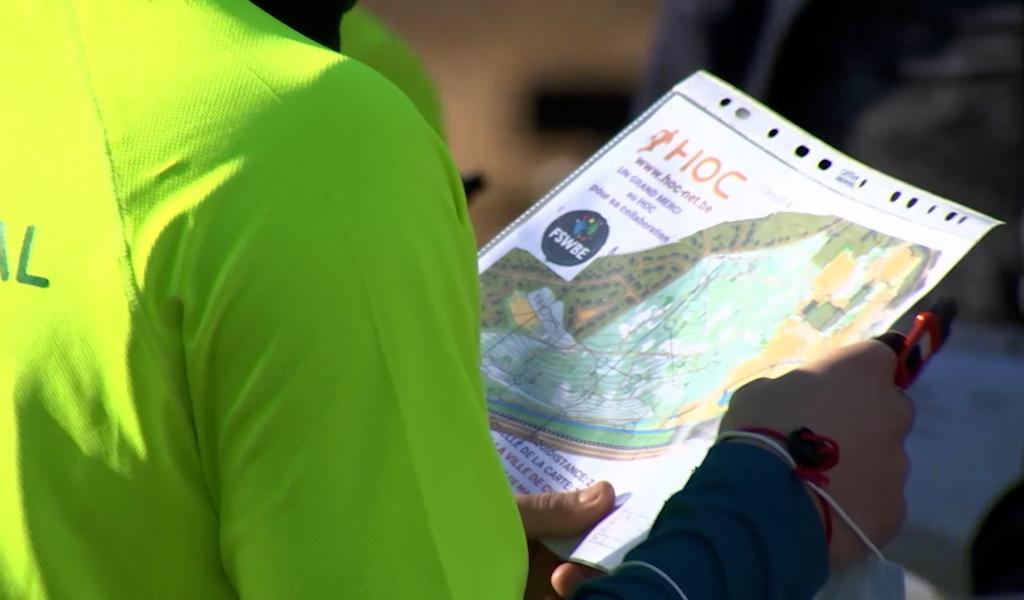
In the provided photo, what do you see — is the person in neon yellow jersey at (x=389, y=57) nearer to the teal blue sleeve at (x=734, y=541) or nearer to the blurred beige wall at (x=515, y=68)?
the teal blue sleeve at (x=734, y=541)

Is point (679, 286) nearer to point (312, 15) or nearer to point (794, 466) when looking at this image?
point (794, 466)

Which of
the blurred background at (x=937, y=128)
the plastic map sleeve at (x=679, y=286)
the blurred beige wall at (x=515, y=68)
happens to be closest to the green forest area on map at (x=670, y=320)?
the plastic map sleeve at (x=679, y=286)

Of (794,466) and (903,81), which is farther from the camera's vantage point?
(903,81)

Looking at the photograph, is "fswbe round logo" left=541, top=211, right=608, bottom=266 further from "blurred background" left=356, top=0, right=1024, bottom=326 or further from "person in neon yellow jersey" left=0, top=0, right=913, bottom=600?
"blurred background" left=356, top=0, right=1024, bottom=326

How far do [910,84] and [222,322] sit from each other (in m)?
2.11

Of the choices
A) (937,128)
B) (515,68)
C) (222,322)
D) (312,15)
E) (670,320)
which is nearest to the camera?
(222,322)

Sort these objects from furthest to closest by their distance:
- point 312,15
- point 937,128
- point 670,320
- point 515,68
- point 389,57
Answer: point 515,68 → point 937,128 → point 389,57 → point 670,320 → point 312,15

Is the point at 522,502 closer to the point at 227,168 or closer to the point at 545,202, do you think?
the point at 545,202

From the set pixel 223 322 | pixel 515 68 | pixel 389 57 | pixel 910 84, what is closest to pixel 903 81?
pixel 910 84

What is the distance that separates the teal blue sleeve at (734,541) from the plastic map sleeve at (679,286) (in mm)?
93

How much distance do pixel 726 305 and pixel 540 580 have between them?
303 millimetres

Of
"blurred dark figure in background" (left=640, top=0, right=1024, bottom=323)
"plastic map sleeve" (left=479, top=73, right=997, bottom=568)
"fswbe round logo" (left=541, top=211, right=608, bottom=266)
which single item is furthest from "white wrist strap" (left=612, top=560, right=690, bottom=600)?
"blurred dark figure in background" (left=640, top=0, right=1024, bottom=323)

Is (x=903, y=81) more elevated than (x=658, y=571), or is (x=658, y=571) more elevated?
(x=903, y=81)

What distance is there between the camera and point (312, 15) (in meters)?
0.97
